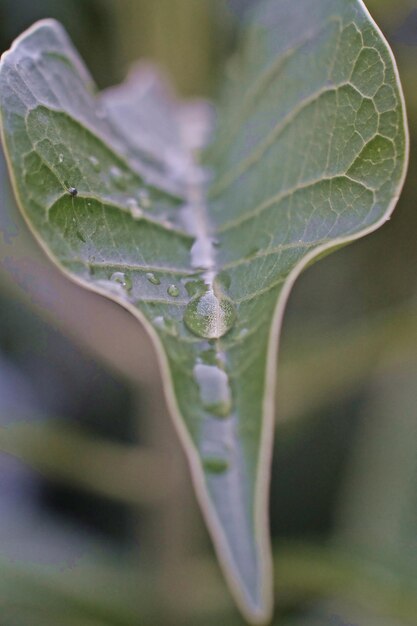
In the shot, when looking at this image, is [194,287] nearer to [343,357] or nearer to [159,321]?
[159,321]

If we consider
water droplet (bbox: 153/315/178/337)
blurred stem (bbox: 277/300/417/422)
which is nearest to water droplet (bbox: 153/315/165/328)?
water droplet (bbox: 153/315/178/337)

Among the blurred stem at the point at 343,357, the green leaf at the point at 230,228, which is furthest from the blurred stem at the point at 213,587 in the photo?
the green leaf at the point at 230,228

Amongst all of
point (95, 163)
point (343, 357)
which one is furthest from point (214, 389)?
point (343, 357)

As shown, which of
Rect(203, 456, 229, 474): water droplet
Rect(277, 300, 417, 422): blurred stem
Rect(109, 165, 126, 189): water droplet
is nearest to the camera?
Rect(203, 456, 229, 474): water droplet

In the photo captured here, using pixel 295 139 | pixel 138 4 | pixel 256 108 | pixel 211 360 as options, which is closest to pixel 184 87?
pixel 138 4

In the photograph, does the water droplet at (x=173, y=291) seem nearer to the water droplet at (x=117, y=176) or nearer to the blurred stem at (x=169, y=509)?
the water droplet at (x=117, y=176)

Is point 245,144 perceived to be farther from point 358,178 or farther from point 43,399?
point 43,399

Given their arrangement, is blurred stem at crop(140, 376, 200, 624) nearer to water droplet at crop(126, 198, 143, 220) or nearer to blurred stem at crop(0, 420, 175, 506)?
blurred stem at crop(0, 420, 175, 506)

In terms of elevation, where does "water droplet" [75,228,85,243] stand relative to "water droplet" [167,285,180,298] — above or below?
above
